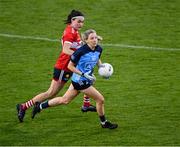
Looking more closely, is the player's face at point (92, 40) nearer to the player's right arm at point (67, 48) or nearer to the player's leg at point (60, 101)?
the player's right arm at point (67, 48)

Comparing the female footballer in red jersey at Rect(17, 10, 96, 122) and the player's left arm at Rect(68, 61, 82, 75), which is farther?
the female footballer in red jersey at Rect(17, 10, 96, 122)

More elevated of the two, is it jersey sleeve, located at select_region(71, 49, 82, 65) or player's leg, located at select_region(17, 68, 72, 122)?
jersey sleeve, located at select_region(71, 49, 82, 65)

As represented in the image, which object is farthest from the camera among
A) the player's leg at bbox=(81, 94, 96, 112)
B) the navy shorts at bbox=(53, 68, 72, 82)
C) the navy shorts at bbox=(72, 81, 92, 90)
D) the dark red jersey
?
the player's leg at bbox=(81, 94, 96, 112)

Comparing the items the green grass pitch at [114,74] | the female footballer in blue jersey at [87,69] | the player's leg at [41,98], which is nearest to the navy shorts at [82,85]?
the female footballer in blue jersey at [87,69]

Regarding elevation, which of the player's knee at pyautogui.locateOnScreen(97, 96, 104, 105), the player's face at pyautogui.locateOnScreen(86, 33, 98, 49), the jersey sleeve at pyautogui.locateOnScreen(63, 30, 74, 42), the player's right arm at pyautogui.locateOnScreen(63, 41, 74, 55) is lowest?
the player's knee at pyautogui.locateOnScreen(97, 96, 104, 105)

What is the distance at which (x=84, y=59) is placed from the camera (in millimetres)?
11883

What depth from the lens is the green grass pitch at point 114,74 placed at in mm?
11992

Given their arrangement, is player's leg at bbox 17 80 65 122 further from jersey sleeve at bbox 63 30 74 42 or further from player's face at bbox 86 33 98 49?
player's face at bbox 86 33 98 49

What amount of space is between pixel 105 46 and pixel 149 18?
283 cm

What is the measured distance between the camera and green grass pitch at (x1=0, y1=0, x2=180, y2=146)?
12.0 metres

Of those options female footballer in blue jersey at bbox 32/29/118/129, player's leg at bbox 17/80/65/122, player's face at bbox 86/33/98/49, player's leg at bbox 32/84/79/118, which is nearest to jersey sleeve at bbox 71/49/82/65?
female footballer in blue jersey at bbox 32/29/118/129

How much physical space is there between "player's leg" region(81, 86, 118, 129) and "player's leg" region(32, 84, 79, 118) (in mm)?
333

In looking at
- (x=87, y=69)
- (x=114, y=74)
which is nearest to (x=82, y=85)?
(x=87, y=69)

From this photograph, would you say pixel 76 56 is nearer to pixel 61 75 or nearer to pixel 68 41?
pixel 68 41
